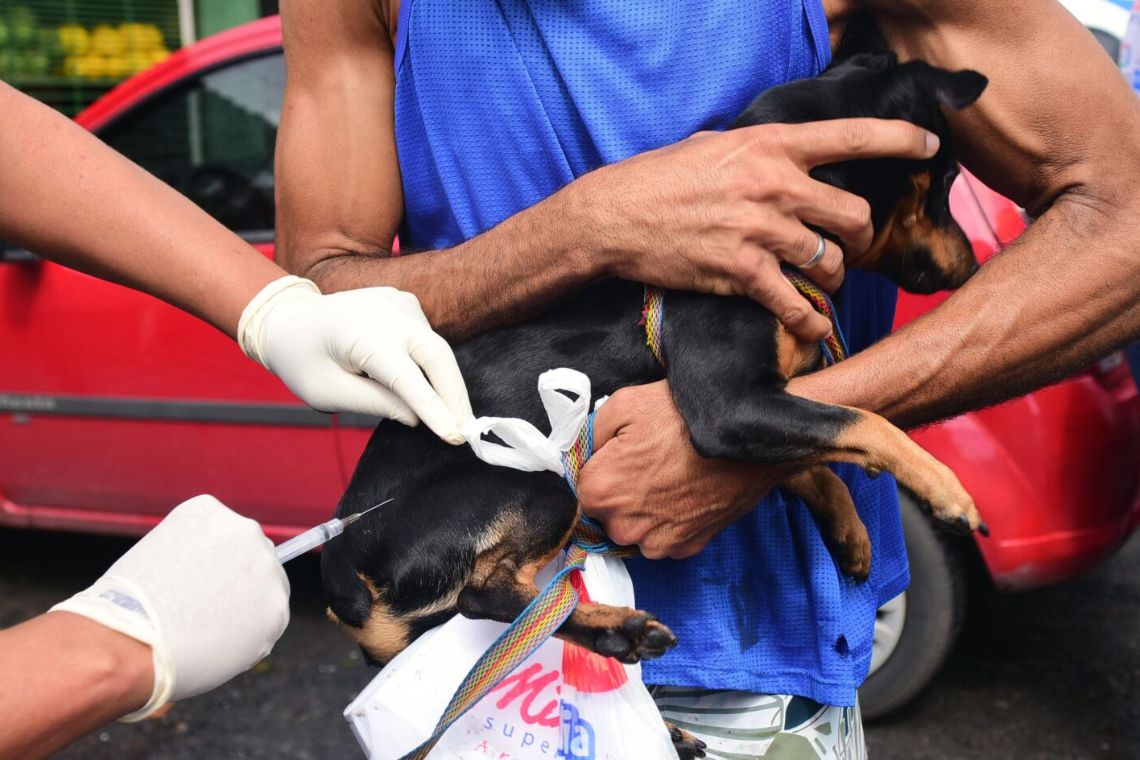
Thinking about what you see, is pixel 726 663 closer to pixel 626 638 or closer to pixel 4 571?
pixel 626 638

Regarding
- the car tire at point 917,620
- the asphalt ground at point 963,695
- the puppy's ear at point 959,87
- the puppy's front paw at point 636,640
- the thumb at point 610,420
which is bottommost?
the asphalt ground at point 963,695

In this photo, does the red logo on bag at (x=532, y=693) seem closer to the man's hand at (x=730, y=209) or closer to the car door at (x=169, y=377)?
the man's hand at (x=730, y=209)

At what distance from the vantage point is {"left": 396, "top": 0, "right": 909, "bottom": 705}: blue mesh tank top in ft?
5.54

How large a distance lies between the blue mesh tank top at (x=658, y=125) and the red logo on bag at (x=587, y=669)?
12 cm

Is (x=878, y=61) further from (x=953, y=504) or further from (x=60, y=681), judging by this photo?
(x=60, y=681)

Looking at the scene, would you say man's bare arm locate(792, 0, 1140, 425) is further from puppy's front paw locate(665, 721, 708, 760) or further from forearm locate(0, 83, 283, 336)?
forearm locate(0, 83, 283, 336)

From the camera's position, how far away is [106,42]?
29.7ft

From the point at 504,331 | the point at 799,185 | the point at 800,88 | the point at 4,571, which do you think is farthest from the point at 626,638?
the point at 4,571

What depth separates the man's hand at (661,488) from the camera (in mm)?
1689

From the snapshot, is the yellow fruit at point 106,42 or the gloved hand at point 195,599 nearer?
the gloved hand at point 195,599

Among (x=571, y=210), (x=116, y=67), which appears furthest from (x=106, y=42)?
(x=571, y=210)

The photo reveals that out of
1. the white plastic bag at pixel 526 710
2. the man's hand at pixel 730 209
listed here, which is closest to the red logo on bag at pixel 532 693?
the white plastic bag at pixel 526 710

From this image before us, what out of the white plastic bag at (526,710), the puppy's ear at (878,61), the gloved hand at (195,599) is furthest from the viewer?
the puppy's ear at (878,61)

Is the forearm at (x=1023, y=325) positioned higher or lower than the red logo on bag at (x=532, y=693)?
higher
